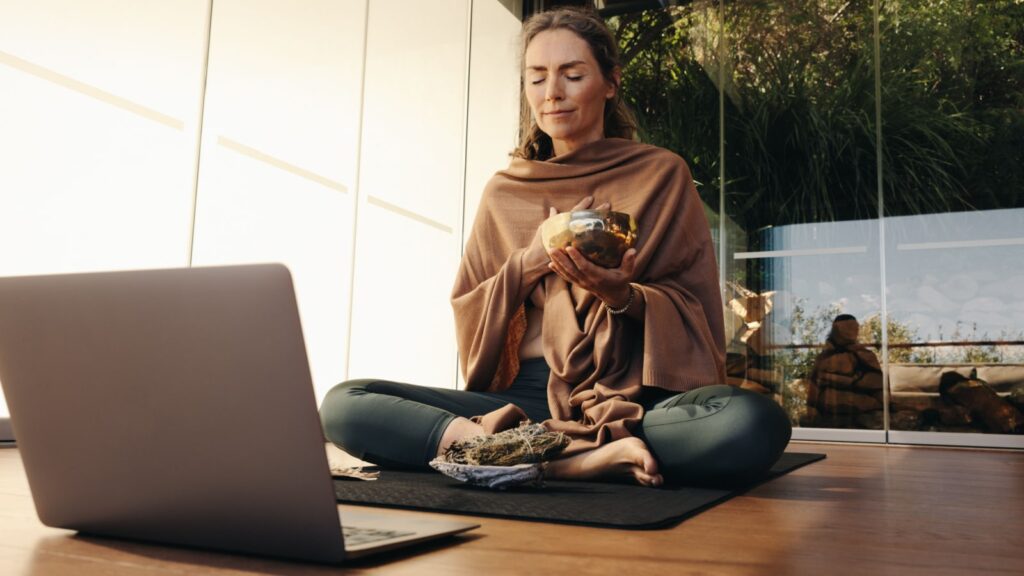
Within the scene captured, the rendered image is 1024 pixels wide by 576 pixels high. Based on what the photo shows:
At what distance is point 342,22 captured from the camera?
3.40 meters

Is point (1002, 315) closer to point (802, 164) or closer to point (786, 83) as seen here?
point (802, 164)

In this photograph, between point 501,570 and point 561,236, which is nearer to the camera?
point 501,570

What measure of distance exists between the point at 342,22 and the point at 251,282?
115 inches

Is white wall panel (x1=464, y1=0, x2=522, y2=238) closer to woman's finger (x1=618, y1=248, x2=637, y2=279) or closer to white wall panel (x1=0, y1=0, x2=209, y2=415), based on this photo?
white wall panel (x1=0, y1=0, x2=209, y2=415)

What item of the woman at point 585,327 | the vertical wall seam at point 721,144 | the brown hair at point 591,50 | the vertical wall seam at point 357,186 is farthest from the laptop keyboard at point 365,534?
the vertical wall seam at point 721,144

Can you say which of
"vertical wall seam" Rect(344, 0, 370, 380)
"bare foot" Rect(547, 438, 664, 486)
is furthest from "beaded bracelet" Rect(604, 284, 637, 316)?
"vertical wall seam" Rect(344, 0, 370, 380)

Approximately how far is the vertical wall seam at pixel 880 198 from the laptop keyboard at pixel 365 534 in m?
3.76

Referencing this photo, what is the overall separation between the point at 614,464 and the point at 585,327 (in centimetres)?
40

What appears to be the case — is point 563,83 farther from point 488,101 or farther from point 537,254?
point 488,101

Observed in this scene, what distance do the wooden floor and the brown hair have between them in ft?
3.62

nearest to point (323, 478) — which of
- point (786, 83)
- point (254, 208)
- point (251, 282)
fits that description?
point (251, 282)

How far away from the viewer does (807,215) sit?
4.42m

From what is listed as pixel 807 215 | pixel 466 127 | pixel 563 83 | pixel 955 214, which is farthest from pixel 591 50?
pixel 955 214

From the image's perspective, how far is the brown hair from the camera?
2146mm
